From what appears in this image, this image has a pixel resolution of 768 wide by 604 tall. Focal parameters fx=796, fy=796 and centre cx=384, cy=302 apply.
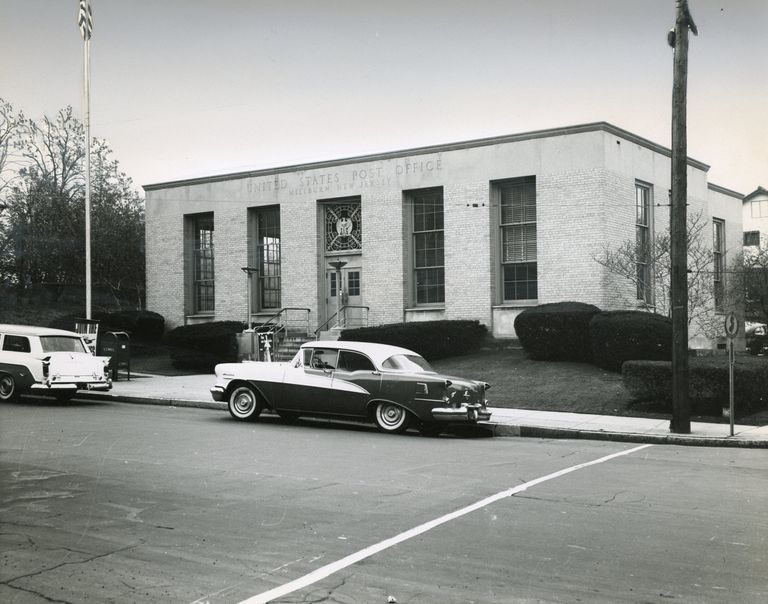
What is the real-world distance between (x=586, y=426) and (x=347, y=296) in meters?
15.4

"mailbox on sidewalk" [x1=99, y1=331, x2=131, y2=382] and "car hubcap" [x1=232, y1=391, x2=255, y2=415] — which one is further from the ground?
"mailbox on sidewalk" [x1=99, y1=331, x2=131, y2=382]

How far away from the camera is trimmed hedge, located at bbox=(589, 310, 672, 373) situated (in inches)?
813

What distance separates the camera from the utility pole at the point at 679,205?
15352 mm

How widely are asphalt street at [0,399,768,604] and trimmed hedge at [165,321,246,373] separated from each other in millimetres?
13899

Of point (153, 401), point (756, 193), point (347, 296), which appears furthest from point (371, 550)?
point (756, 193)

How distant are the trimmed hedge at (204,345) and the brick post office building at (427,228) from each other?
1.53 meters

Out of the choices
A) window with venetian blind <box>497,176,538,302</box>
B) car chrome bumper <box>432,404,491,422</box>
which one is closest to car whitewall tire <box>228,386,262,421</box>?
car chrome bumper <box>432,404,491,422</box>

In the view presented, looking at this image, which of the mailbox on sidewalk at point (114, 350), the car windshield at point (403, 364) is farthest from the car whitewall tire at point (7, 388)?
the car windshield at point (403, 364)

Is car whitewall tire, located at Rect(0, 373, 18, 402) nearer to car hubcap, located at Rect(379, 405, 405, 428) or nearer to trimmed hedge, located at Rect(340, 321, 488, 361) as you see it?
car hubcap, located at Rect(379, 405, 405, 428)

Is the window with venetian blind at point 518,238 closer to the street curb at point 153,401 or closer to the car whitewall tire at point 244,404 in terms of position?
the street curb at point 153,401

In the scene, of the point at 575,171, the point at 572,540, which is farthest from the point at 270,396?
the point at 575,171

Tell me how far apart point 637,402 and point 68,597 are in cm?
1535

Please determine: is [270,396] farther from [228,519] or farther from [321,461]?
[228,519]

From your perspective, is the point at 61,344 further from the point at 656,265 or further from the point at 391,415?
the point at 656,265
